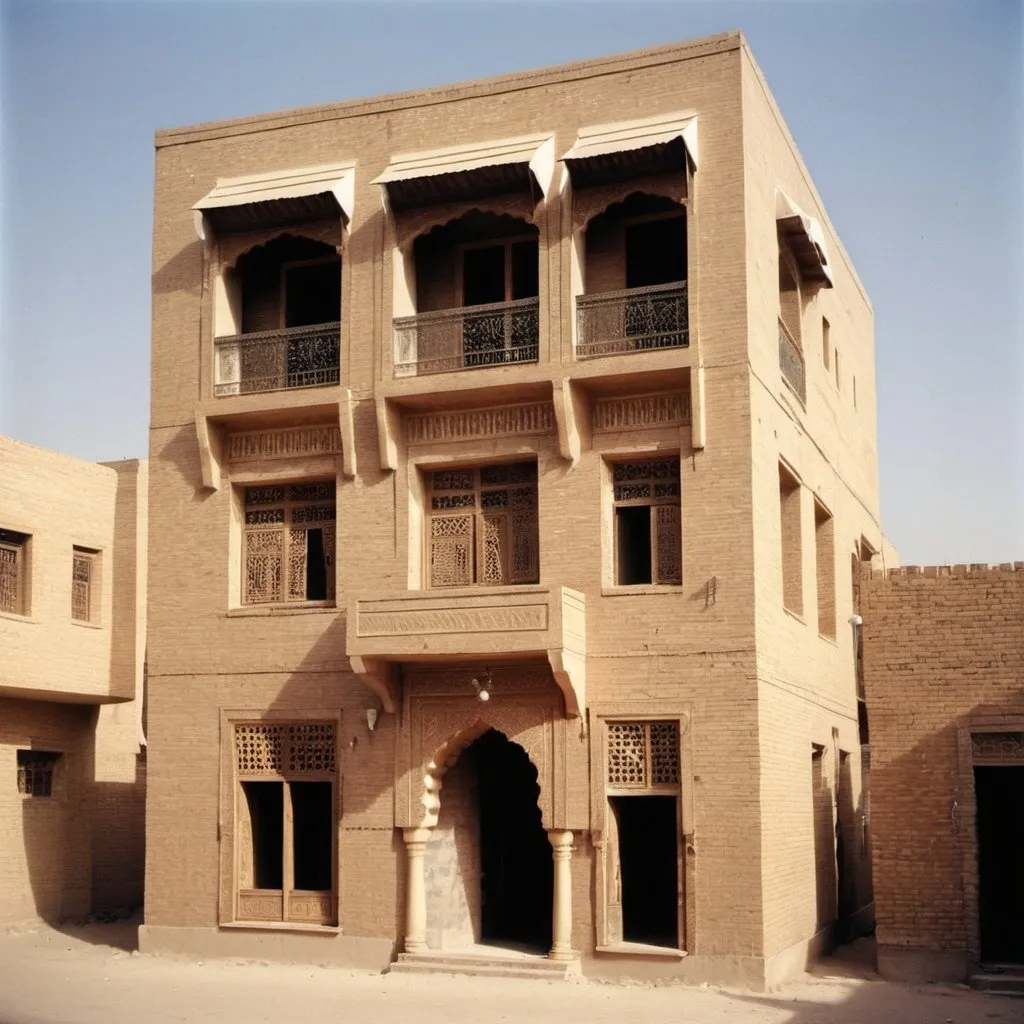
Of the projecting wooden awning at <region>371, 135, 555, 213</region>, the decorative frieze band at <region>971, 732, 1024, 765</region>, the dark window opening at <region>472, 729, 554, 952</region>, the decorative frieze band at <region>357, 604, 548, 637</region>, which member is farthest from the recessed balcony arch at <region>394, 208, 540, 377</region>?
the decorative frieze band at <region>971, 732, 1024, 765</region>

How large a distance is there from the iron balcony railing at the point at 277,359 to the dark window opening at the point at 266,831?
5187 millimetres

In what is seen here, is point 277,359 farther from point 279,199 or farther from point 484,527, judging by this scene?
point 484,527

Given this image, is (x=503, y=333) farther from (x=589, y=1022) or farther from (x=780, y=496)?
(x=589, y=1022)

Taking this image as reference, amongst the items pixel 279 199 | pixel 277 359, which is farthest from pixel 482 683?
pixel 279 199

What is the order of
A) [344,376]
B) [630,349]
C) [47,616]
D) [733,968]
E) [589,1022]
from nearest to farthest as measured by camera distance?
[589,1022]
[733,968]
[630,349]
[344,376]
[47,616]

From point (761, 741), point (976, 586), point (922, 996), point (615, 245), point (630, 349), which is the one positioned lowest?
point (922, 996)

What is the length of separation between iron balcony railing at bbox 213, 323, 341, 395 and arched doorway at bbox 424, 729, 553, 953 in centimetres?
516

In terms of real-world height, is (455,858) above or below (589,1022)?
above

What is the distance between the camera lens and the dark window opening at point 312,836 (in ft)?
64.3

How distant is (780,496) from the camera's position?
20062 millimetres

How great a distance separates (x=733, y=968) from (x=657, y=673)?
3.37 meters

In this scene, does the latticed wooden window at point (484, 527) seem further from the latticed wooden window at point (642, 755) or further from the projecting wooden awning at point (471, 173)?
the projecting wooden awning at point (471, 173)

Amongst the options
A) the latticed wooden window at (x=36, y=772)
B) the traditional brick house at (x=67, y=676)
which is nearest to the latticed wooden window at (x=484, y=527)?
the traditional brick house at (x=67, y=676)

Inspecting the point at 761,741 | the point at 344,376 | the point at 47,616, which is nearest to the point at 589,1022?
the point at 761,741
